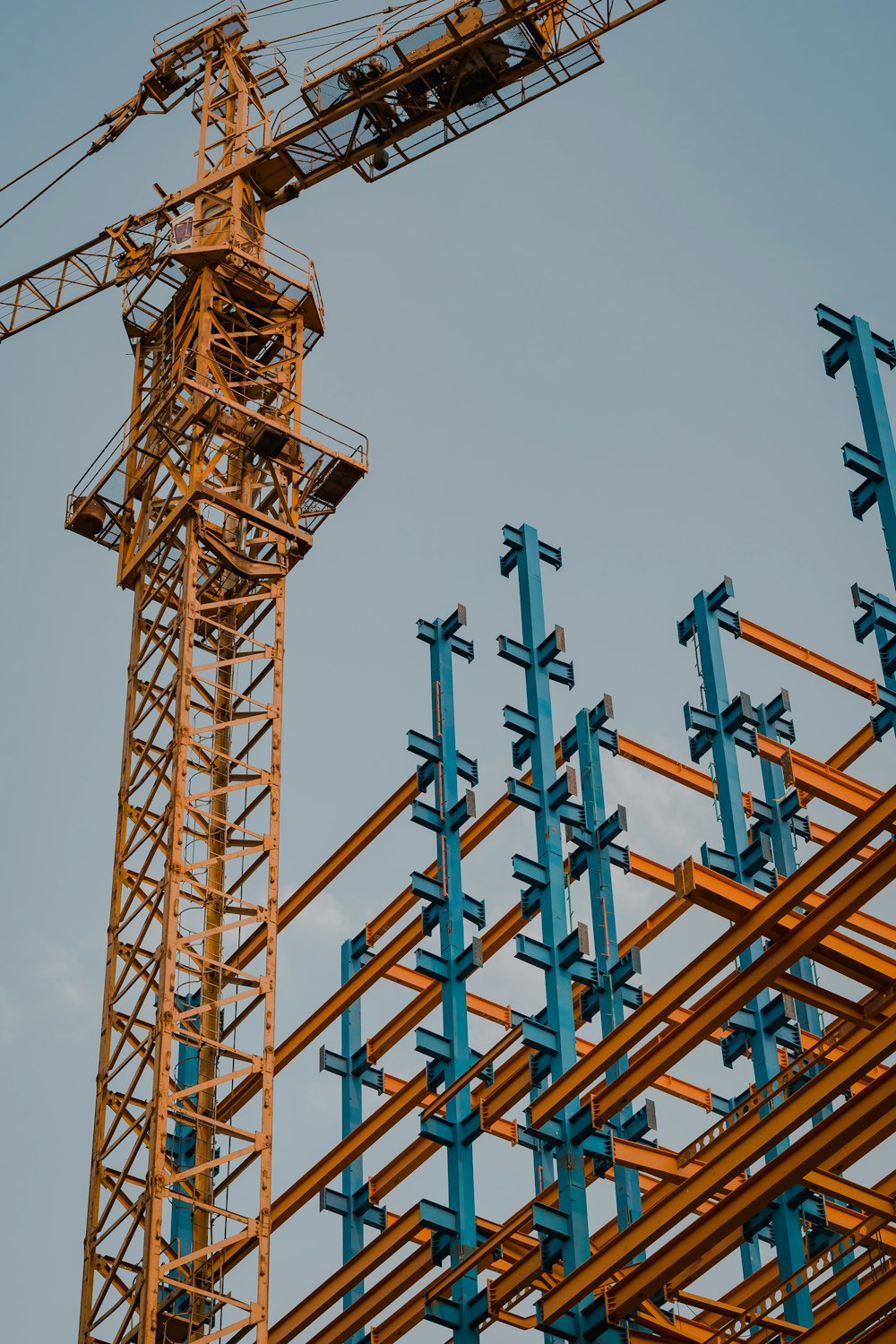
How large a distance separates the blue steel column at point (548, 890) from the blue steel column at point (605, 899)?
0.38m

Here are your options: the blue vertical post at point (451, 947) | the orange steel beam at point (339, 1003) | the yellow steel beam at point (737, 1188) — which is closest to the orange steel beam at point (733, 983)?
the yellow steel beam at point (737, 1188)

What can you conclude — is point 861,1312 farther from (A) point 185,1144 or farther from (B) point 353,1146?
(A) point 185,1144

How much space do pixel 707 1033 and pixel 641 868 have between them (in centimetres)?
621

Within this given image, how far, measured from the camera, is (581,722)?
28.2m

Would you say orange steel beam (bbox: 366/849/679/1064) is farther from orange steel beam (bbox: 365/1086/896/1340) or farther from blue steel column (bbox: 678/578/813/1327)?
orange steel beam (bbox: 365/1086/896/1340)

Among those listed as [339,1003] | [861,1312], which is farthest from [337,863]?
[861,1312]

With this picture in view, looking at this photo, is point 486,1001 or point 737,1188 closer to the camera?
point 737,1188

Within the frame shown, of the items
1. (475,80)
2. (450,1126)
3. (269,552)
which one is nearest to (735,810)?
(450,1126)

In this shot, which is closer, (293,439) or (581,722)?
(581,722)

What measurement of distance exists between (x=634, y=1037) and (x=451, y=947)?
4.92 m

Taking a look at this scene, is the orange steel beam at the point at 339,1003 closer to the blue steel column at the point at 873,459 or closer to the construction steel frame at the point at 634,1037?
the construction steel frame at the point at 634,1037

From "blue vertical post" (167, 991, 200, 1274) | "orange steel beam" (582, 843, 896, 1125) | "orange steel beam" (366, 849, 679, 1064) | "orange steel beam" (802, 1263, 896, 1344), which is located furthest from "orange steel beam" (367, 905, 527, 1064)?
"orange steel beam" (802, 1263, 896, 1344)

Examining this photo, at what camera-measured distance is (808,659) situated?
1121 inches

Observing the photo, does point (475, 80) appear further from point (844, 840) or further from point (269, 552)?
point (844, 840)
